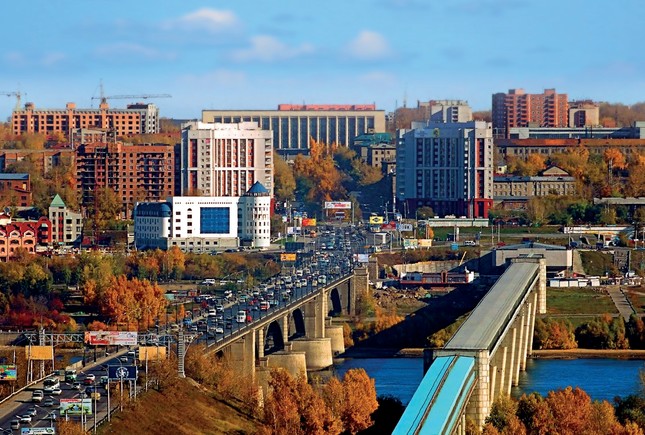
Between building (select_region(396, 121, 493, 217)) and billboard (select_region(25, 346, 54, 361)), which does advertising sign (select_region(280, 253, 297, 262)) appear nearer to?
building (select_region(396, 121, 493, 217))

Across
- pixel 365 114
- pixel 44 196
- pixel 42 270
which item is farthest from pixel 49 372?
pixel 365 114

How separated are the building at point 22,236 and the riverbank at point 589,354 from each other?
1095 inches

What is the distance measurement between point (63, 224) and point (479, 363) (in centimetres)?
5303

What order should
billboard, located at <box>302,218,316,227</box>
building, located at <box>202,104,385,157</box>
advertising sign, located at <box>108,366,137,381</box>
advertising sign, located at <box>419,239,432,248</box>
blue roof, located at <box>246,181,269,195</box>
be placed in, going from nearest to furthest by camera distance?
advertising sign, located at <box>108,366,137,381</box> → advertising sign, located at <box>419,239,432,248</box> → blue roof, located at <box>246,181,269,195</box> → billboard, located at <box>302,218,316,227</box> → building, located at <box>202,104,385,157</box>

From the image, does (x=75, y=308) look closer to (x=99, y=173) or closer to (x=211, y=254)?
(x=211, y=254)

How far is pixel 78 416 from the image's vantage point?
145ft

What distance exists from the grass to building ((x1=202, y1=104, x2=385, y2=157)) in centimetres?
7329

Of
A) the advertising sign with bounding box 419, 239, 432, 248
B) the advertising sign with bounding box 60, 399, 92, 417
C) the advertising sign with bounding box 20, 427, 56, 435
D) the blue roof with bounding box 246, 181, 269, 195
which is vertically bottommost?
the advertising sign with bounding box 20, 427, 56, 435

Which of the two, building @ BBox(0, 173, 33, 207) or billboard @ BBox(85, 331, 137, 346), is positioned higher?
building @ BBox(0, 173, 33, 207)

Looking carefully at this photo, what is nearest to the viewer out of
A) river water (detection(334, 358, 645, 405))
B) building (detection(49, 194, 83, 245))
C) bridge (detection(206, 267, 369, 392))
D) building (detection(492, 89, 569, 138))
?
bridge (detection(206, 267, 369, 392))

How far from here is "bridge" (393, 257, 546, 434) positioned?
4222cm

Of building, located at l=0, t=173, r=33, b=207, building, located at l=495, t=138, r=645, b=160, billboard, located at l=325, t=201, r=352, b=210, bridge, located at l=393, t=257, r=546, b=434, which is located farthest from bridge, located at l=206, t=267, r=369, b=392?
building, located at l=495, t=138, r=645, b=160

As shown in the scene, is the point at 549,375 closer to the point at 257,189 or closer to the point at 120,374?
the point at 120,374

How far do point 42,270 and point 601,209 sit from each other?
35.3 m
